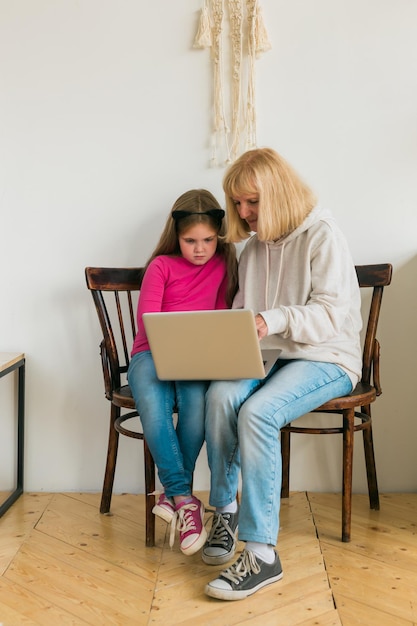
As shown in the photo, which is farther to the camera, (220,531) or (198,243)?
(198,243)

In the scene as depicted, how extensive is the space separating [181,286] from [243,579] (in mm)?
841

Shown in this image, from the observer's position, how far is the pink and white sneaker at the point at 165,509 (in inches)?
73.7

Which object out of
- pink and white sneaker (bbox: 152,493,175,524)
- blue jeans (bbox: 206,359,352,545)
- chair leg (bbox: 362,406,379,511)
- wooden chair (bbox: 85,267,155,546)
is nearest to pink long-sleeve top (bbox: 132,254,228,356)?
wooden chair (bbox: 85,267,155,546)

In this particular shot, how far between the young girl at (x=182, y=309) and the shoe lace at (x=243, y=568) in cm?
13

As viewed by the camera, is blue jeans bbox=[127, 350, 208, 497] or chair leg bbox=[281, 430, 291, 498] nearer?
blue jeans bbox=[127, 350, 208, 497]

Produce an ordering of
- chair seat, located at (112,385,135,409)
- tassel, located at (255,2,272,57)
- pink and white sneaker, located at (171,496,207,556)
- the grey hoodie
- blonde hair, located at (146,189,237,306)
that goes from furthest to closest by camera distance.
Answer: tassel, located at (255,2,272,57) < blonde hair, located at (146,189,237,306) < chair seat, located at (112,385,135,409) < the grey hoodie < pink and white sneaker, located at (171,496,207,556)

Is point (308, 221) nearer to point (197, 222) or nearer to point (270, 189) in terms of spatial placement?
point (270, 189)

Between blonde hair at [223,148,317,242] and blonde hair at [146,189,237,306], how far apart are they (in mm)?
144

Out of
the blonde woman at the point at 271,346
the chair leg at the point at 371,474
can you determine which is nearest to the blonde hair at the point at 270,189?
the blonde woman at the point at 271,346

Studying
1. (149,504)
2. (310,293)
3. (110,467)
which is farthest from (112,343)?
(310,293)

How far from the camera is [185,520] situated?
1858mm

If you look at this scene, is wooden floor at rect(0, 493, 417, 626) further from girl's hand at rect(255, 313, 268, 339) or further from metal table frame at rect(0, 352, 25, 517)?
girl's hand at rect(255, 313, 268, 339)

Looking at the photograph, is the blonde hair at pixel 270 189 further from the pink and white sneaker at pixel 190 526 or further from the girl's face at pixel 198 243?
the pink and white sneaker at pixel 190 526

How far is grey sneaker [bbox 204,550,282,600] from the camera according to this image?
5.52 ft
